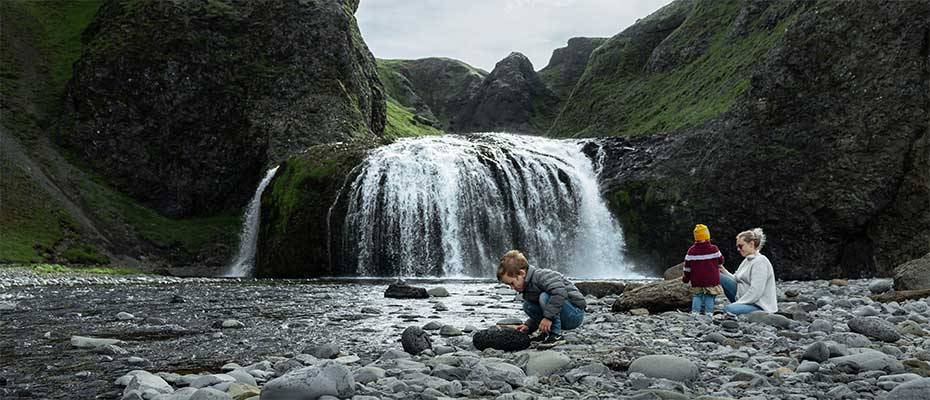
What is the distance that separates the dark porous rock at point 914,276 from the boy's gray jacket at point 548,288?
11.1 meters

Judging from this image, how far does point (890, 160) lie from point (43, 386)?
3492cm

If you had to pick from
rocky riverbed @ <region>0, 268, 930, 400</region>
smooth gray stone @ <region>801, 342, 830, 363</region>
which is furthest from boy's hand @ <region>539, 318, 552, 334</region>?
smooth gray stone @ <region>801, 342, 830, 363</region>

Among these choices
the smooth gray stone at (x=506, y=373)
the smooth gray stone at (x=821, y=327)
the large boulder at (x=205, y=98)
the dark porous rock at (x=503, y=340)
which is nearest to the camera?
the smooth gray stone at (x=506, y=373)

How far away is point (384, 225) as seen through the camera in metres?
38.7

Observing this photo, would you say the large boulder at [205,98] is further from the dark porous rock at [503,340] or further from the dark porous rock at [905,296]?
the dark porous rock at [503,340]

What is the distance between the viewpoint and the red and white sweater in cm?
1195

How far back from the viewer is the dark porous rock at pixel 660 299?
13242 millimetres

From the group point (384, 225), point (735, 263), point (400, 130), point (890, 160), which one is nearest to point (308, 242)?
point (384, 225)

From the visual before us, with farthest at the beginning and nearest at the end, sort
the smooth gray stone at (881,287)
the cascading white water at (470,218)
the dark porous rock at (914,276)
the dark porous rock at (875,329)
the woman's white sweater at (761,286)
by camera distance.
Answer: the cascading white water at (470,218) → the smooth gray stone at (881,287) → the dark porous rock at (914,276) → the woman's white sweater at (761,286) → the dark porous rock at (875,329)

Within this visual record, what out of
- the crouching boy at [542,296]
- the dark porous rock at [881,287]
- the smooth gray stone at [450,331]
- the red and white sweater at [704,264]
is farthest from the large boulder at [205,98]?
the crouching boy at [542,296]

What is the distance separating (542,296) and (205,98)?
64376mm

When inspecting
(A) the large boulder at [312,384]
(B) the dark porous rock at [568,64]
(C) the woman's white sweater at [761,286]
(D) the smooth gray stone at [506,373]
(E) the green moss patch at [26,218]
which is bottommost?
(D) the smooth gray stone at [506,373]

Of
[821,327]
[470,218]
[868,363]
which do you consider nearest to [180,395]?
[868,363]

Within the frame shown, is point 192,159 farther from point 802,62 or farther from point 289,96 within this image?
point 802,62
